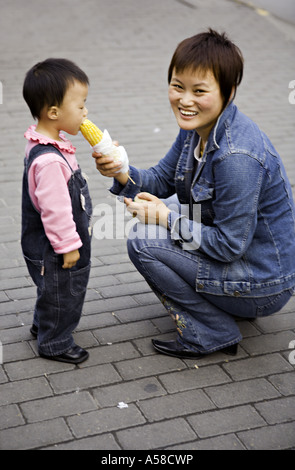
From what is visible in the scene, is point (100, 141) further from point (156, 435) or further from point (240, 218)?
point (156, 435)

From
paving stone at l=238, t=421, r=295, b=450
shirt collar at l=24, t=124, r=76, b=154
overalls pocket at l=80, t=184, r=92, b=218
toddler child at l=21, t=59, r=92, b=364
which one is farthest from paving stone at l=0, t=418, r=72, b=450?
shirt collar at l=24, t=124, r=76, b=154

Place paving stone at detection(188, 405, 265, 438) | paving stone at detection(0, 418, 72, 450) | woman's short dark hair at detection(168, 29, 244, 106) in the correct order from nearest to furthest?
paving stone at detection(0, 418, 72, 450) → paving stone at detection(188, 405, 265, 438) → woman's short dark hair at detection(168, 29, 244, 106)

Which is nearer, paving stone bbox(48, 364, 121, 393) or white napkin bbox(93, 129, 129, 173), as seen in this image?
paving stone bbox(48, 364, 121, 393)

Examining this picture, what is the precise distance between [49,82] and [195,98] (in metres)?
0.67

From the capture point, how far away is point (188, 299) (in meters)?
3.19

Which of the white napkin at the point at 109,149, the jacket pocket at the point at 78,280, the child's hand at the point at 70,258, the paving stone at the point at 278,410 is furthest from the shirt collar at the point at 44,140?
the paving stone at the point at 278,410

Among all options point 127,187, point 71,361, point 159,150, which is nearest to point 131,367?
point 71,361

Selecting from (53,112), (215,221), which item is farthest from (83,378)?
(53,112)

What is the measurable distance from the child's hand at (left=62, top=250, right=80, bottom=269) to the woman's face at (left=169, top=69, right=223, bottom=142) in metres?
0.78

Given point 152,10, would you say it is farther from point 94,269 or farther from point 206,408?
point 206,408

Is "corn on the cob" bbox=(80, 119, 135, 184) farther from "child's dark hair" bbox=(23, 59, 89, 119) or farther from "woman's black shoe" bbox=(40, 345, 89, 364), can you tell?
"woman's black shoe" bbox=(40, 345, 89, 364)

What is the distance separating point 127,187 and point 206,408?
4.01 feet

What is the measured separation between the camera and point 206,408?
2.89 meters

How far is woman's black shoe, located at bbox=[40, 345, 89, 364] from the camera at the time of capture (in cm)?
318
